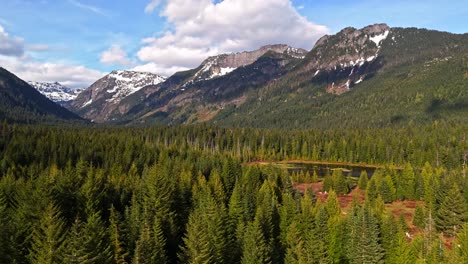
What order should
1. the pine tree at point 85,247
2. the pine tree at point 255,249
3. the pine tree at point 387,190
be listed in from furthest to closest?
1. the pine tree at point 387,190
2. the pine tree at point 255,249
3. the pine tree at point 85,247

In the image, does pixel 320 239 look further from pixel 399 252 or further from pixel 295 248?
pixel 399 252

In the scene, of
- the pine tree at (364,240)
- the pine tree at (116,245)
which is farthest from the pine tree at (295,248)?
the pine tree at (116,245)

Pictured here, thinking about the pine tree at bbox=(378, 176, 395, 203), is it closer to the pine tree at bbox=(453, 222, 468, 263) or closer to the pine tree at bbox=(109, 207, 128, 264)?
the pine tree at bbox=(453, 222, 468, 263)

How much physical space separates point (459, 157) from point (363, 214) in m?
150

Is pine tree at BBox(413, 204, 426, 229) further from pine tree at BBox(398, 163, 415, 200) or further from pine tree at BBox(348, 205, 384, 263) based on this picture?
pine tree at BBox(398, 163, 415, 200)

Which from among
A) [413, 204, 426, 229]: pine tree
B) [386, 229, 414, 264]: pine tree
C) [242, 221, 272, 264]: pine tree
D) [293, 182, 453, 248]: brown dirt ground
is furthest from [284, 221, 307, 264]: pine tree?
[413, 204, 426, 229]: pine tree

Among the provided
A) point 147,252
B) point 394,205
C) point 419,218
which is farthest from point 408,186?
point 147,252

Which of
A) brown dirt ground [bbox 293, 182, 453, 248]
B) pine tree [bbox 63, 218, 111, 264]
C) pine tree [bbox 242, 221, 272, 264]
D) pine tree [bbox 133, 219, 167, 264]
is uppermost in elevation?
pine tree [bbox 63, 218, 111, 264]

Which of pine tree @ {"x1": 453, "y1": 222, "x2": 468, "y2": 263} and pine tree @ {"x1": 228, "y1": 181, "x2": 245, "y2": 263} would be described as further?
pine tree @ {"x1": 228, "y1": 181, "x2": 245, "y2": 263}

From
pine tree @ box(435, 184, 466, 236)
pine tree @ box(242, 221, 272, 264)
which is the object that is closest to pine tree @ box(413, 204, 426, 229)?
pine tree @ box(435, 184, 466, 236)

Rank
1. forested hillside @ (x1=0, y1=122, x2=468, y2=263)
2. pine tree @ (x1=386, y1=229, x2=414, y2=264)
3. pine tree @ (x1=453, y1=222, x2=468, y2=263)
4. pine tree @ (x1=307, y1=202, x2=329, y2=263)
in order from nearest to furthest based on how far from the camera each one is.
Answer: forested hillside @ (x1=0, y1=122, x2=468, y2=263) < pine tree @ (x1=453, y1=222, x2=468, y2=263) < pine tree @ (x1=307, y1=202, x2=329, y2=263) < pine tree @ (x1=386, y1=229, x2=414, y2=264)

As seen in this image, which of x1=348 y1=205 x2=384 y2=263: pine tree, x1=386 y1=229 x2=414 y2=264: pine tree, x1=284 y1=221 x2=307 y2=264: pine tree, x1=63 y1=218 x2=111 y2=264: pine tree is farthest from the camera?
x1=386 y1=229 x2=414 y2=264: pine tree

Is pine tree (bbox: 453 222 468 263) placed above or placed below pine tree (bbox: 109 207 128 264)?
below

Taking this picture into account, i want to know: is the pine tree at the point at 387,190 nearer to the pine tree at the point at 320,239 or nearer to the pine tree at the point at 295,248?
the pine tree at the point at 320,239
